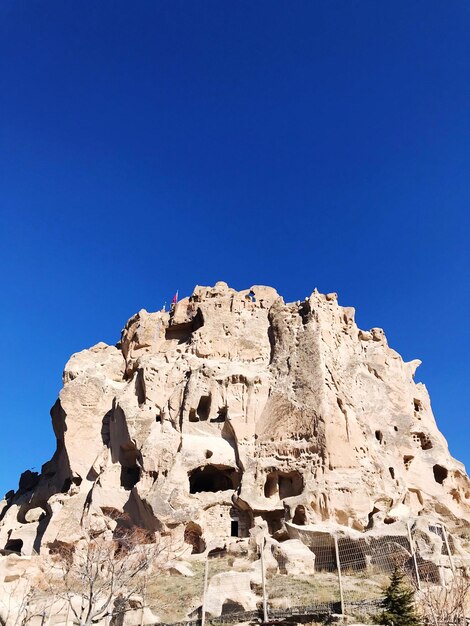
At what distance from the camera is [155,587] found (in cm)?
1909

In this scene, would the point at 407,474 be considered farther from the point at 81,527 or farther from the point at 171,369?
the point at 81,527

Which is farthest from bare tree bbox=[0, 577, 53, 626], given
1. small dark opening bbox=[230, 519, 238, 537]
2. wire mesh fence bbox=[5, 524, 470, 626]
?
small dark opening bbox=[230, 519, 238, 537]

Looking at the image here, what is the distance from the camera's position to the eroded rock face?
2600 centimetres

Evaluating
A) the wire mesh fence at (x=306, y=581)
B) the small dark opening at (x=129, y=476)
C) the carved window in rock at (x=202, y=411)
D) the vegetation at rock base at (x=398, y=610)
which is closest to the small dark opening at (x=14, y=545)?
the small dark opening at (x=129, y=476)

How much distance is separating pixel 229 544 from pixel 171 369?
Answer: 1214 cm

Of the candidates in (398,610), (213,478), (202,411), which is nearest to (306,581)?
(398,610)

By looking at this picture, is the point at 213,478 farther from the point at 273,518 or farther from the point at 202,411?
the point at 273,518

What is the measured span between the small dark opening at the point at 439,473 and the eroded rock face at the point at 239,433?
0.34 feet

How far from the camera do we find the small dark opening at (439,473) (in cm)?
3241

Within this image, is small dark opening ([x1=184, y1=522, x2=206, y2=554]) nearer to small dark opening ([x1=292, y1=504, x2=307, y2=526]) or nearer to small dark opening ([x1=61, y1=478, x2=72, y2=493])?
small dark opening ([x1=292, y1=504, x2=307, y2=526])

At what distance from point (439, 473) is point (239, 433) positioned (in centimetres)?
1284

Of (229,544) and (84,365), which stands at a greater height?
(84,365)

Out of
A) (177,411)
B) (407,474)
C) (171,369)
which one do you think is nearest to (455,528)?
(407,474)

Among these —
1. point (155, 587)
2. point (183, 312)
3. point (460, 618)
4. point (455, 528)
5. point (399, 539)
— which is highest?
point (183, 312)
